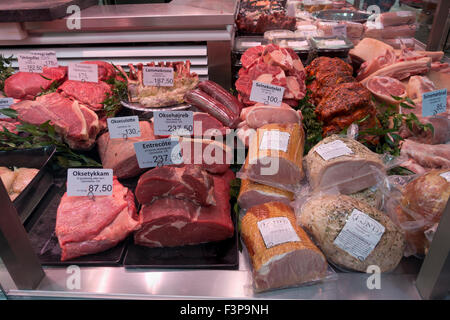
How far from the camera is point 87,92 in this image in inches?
93.9

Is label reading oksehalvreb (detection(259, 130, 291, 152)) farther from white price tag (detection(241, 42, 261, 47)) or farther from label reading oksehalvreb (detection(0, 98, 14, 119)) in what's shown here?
label reading oksehalvreb (detection(0, 98, 14, 119))

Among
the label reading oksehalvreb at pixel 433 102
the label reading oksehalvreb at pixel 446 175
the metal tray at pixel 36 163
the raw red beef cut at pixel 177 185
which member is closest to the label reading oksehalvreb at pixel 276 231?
the raw red beef cut at pixel 177 185

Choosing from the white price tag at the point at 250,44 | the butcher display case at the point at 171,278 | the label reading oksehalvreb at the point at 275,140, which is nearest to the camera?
the butcher display case at the point at 171,278

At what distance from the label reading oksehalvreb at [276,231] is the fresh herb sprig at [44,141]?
1.22 m

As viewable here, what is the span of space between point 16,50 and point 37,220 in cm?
199

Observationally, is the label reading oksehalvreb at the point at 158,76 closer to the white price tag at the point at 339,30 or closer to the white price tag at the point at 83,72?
the white price tag at the point at 83,72

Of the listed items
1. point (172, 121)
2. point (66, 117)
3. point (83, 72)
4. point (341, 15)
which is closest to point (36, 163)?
point (66, 117)

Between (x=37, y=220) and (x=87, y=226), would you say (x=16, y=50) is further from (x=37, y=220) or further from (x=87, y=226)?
(x=87, y=226)

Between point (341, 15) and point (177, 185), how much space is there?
3.69 meters

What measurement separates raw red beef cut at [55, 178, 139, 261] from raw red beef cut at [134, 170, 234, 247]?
8 centimetres

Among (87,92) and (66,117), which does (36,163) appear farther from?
(87,92)

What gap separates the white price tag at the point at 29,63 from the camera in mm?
2492
